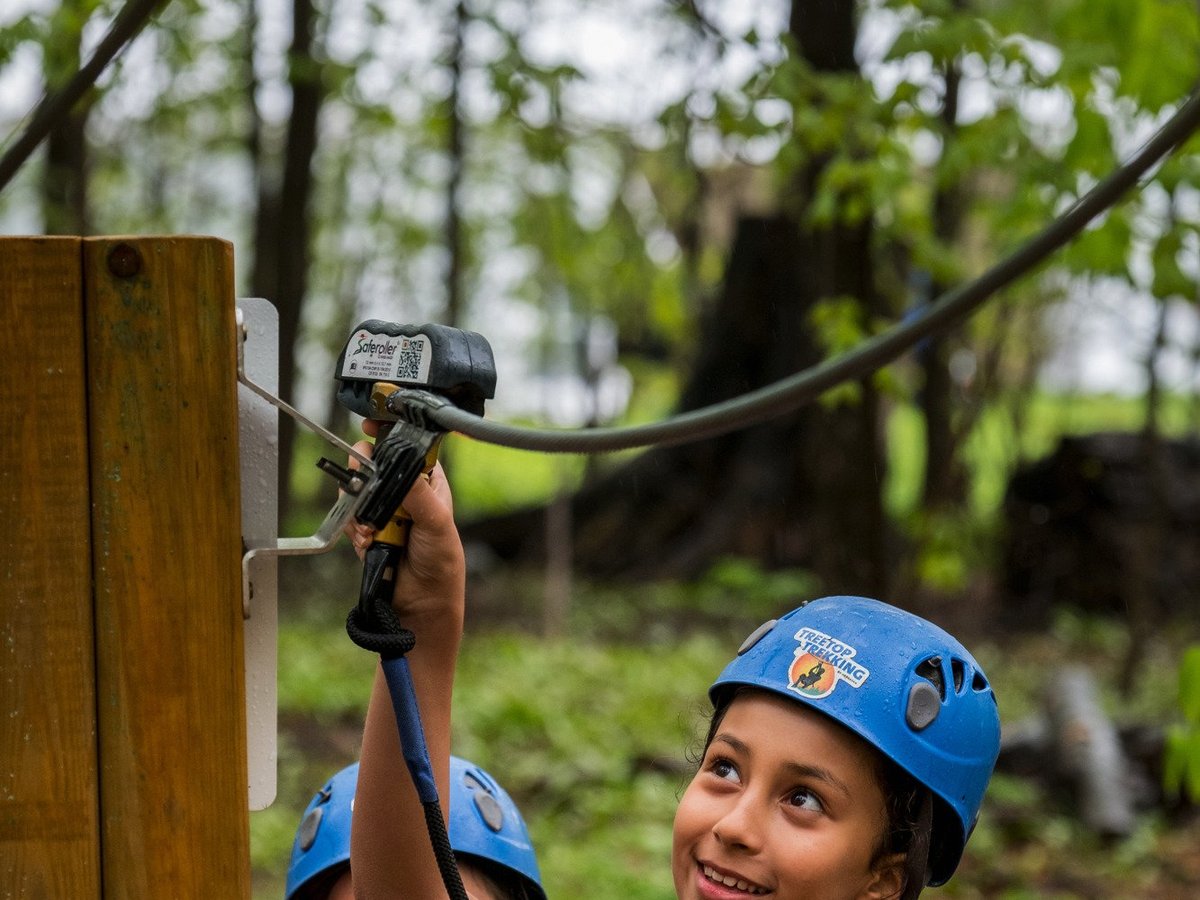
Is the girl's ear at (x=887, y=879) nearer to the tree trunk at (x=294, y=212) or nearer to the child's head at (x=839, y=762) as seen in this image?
the child's head at (x=839, y=762)

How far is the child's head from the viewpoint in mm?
1690

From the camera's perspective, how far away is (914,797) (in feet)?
6.00

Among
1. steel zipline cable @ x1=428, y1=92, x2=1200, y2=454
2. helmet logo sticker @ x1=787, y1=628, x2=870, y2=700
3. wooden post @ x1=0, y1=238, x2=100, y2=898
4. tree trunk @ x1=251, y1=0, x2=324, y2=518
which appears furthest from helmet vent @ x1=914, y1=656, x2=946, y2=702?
tree trunk @ x1=251, y1=0, x2=324, y2=518

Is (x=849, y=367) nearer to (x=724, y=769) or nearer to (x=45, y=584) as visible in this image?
(x=724, y=769)

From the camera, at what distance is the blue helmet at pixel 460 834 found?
2.10m

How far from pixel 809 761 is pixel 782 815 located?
8 cm

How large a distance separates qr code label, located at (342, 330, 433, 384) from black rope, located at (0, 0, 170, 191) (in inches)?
32.5

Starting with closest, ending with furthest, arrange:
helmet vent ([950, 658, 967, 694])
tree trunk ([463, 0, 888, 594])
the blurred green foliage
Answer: helmet vent ([950, 658, 967, 694]) < the blurred green foliage < tree trunk ([463, 0, 888, 594])

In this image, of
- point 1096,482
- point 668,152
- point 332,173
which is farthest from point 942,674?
point 332,173

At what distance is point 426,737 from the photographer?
5.17 feet

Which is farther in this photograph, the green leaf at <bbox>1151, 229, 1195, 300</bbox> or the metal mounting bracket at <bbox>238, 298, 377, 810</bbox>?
the green leaf at <bbox>1151, 229, 1195, 300</bbox>

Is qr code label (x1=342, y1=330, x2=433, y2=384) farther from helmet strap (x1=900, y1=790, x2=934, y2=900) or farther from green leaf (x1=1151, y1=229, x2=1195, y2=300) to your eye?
green leaf (x1=1151, y1=229, x2=1195, y2=300)

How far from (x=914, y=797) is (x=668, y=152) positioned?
656 centimetres

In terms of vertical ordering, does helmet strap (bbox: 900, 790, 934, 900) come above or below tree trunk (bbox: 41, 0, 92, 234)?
below
